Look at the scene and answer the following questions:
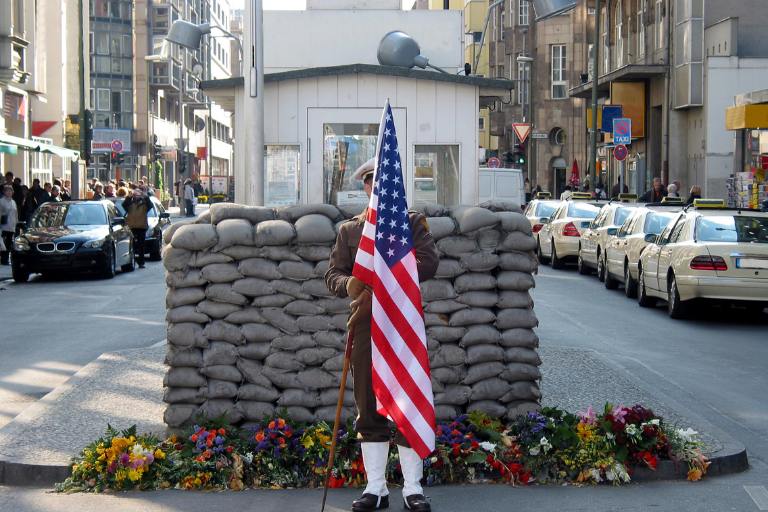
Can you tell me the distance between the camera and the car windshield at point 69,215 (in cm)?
2636

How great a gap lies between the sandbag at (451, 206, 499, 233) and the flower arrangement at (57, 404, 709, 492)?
4.30ft

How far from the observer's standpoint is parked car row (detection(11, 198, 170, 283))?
24859mm

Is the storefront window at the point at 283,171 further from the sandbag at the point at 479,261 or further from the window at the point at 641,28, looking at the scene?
the window at the point at 641,28

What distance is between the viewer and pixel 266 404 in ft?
27.5

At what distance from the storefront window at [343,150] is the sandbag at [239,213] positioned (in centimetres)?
527

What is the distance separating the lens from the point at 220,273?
841 centimetres

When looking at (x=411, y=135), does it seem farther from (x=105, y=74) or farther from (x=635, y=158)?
(x=105, y=74)

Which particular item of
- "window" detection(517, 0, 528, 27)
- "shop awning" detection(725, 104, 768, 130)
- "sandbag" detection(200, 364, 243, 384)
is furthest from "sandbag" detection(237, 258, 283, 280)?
"window" detection(517, 0, 528, 27)

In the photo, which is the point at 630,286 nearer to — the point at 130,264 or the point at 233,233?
the point at 130,264

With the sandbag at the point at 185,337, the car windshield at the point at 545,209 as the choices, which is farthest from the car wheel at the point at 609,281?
the sandbag at the point at 185,337

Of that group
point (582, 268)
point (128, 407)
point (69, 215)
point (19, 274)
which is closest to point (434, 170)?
point (128, 407)

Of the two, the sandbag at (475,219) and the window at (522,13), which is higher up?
the window at (522,13)

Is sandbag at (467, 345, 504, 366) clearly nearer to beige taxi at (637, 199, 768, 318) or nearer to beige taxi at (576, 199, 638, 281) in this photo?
beige taxi at (637, 199, 768, 318)

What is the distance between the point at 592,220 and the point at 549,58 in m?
48.0
